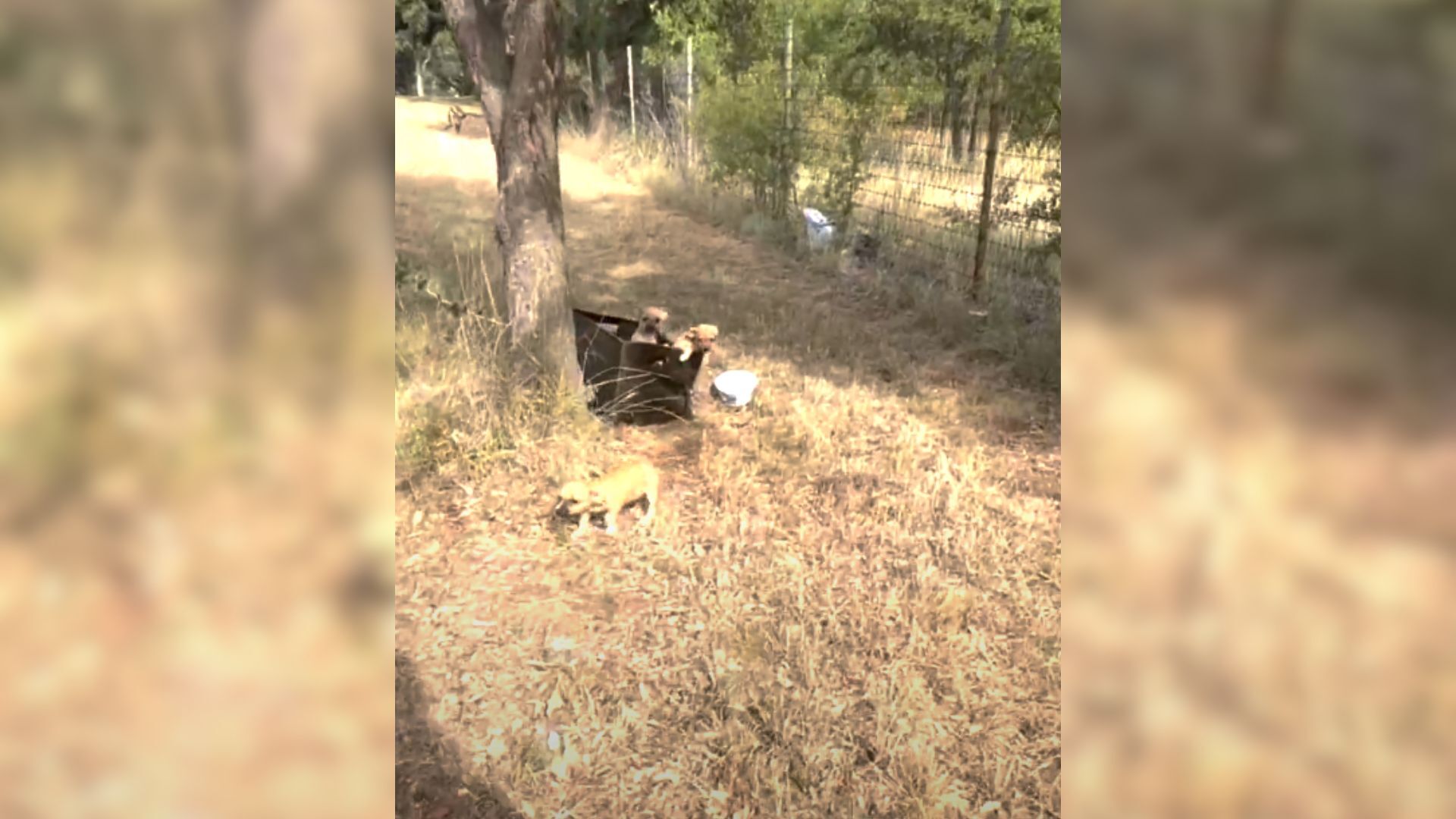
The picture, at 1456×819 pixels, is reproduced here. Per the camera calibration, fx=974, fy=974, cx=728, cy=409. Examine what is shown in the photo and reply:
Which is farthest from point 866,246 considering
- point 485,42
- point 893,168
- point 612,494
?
point 612,494

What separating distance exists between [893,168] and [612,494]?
4133 mm

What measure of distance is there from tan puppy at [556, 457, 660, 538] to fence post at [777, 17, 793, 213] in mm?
4785

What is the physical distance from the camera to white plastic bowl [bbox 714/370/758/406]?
171 inches

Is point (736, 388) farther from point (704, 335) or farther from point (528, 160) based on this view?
point (528, 160)

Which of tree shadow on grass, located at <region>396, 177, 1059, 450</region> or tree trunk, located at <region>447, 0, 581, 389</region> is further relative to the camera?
tree shadow on grass, located at <region>396, 177, 1059, 450</region>

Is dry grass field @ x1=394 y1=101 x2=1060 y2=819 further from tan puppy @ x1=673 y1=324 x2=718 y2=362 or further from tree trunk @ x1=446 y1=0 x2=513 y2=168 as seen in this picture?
tree trunk @ x1=446 y1=0 x2=513 y2=168

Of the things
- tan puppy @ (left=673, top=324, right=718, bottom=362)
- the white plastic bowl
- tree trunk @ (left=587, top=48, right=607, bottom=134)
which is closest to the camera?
tan puppy @ (left=673, top=324, right=718, bottom=362)

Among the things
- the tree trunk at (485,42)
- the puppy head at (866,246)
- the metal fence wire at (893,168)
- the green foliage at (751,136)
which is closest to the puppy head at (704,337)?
the tree trunk at (485,42)

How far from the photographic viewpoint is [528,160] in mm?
3895

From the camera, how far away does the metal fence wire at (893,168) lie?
5.18m

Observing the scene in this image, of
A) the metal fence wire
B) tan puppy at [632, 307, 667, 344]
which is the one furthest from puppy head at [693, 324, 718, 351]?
the metal fence wire
